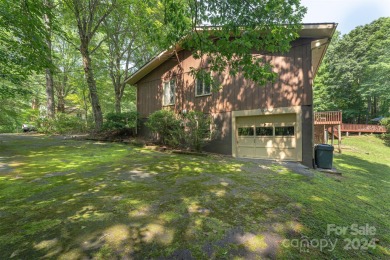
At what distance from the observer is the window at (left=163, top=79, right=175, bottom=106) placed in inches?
479

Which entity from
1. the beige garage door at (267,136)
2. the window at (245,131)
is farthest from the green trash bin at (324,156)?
the window at (245,131)

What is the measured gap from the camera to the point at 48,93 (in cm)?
1533

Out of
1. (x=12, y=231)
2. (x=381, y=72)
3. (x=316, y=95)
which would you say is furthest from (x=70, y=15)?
(x=381, y=72)

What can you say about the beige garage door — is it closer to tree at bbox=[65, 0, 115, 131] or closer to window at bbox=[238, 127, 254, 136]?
window at bbox=[238, 127, 254, 136]

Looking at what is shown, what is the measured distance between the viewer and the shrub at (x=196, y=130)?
9.16 metres

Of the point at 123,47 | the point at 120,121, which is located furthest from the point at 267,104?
the point at 123,47

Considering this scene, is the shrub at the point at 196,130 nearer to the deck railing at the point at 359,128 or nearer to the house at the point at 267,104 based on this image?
the house at the point at 267,104

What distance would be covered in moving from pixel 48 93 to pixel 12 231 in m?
16.7

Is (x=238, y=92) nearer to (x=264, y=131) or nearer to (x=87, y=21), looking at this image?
(x=264, y=131)

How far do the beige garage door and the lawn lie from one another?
3.06 meters

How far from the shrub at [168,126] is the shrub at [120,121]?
3.41 metres

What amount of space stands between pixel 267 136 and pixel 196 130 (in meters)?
3.35

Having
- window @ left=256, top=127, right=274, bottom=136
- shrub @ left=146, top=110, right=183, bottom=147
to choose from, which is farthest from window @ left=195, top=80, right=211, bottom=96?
window @ left=256, top=127, right=274, bottom=136

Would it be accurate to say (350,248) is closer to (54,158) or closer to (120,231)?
(120,231)
